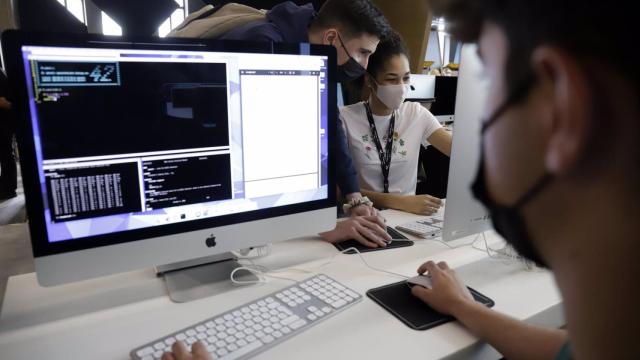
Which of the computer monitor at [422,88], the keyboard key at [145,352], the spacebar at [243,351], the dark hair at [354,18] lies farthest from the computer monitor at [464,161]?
the computer monitor at [422,88]

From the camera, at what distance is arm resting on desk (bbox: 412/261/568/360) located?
0.70 m

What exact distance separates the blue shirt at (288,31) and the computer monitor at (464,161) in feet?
1.28

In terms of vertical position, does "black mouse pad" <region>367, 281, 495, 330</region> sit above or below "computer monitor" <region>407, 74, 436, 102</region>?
below

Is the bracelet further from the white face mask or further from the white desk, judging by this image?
the white face mask

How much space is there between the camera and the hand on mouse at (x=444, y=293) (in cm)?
79

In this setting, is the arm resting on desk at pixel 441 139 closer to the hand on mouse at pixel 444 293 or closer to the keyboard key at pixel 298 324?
the hand on mouse at pixel 444 293

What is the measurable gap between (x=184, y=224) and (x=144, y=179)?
12 centimetres

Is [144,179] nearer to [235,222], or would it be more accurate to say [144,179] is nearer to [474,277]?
[235,222]

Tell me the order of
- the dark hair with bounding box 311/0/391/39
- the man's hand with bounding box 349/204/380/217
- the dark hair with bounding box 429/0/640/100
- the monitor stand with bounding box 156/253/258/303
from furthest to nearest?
the dark hair with bounding box 311/0/391/39, the man's hand with bounding box 349/204/380/217, the monitor stand with bounding box 156/253/258/303, the dark hair with bounding box 429/0/640/100

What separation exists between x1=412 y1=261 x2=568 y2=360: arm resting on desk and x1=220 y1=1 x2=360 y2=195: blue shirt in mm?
578

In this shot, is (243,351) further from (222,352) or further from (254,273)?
(254,273)

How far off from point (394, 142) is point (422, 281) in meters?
1.21

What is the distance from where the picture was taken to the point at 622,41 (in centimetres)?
Answer: 28

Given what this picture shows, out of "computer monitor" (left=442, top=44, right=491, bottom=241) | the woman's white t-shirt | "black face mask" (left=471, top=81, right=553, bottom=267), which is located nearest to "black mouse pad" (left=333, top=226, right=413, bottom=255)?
"computer monitor" (left=442, top=44, right=491, bottom=241)
